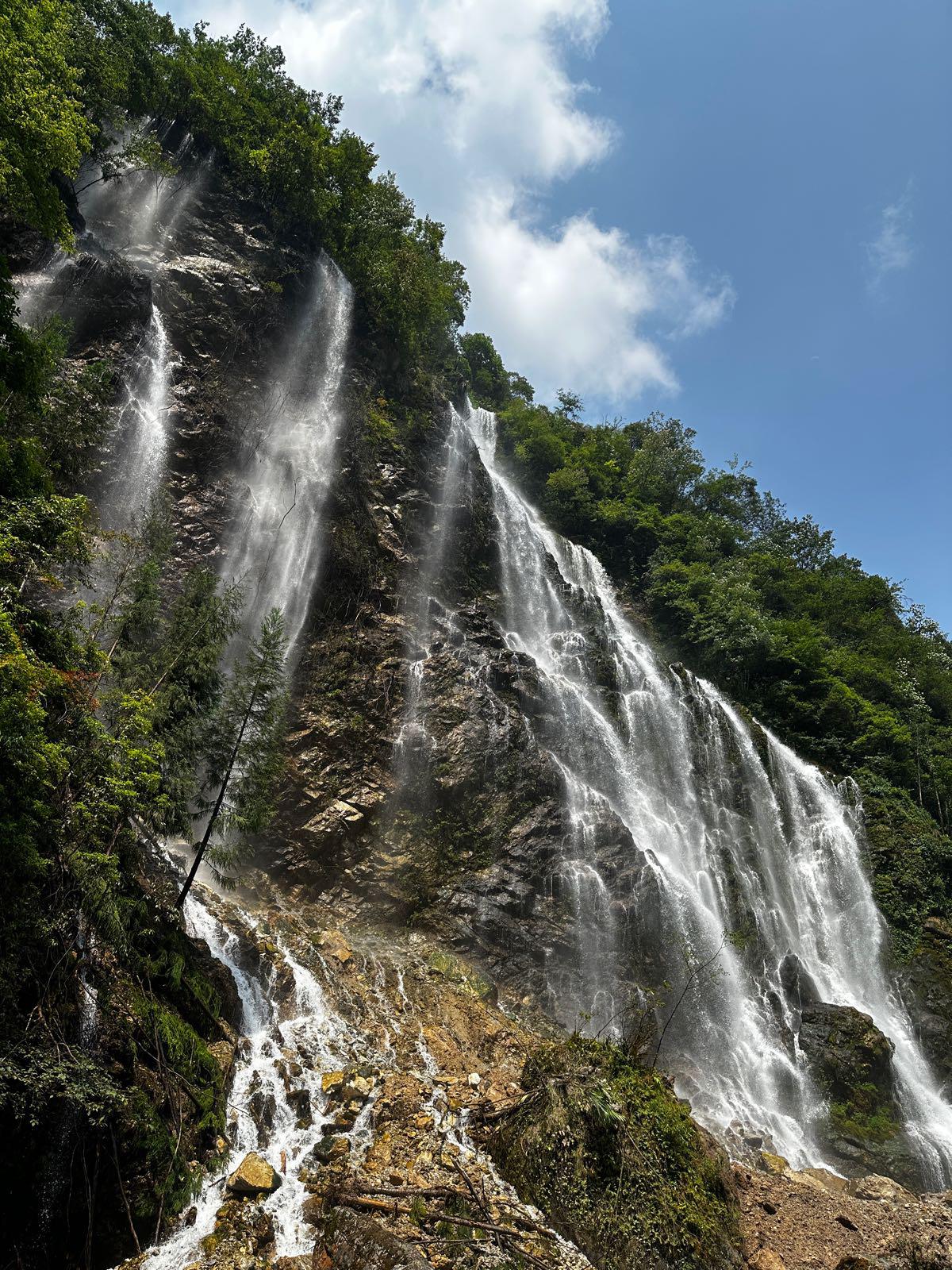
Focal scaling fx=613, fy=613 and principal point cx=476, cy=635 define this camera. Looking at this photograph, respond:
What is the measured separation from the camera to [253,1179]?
7.00 meters

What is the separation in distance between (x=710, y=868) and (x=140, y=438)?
900 inches

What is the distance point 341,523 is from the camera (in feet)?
74.7

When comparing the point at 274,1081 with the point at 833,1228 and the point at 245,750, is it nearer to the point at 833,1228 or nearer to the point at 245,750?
the point at 245,750

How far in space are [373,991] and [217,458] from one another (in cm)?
1757

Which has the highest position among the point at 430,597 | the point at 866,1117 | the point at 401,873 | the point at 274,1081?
the point at 430,597

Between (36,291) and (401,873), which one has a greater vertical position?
(36,291)

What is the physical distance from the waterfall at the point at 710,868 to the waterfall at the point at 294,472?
8.49 meters

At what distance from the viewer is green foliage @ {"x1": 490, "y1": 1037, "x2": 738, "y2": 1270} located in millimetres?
7090

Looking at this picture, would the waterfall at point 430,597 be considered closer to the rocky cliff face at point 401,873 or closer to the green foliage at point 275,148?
the rocky cliff face at point 401,873

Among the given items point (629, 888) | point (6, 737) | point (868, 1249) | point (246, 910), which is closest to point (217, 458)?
point (246, 910)

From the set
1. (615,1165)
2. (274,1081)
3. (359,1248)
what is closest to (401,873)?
(274,1081)

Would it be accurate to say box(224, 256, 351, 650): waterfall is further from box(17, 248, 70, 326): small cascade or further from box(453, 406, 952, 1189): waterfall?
box(453, 406, 952, 1189): waterfall

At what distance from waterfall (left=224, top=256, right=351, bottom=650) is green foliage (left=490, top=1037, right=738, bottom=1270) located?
14785 millimetres

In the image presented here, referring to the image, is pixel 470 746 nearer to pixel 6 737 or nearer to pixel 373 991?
pixel 373 991
